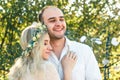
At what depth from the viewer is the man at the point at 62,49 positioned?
445 cm

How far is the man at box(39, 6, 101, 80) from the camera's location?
4.45 metres

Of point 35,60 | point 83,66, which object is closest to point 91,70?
point 83,66

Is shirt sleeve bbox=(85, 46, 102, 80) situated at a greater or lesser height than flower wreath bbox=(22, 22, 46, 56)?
lesser

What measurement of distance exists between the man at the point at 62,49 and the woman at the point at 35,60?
0.34 ft

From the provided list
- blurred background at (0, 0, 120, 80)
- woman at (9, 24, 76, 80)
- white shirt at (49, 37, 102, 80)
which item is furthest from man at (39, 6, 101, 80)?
blurred background at (0, 0, 120, 80)

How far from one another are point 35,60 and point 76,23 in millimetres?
3644

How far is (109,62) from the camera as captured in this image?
7547 mm

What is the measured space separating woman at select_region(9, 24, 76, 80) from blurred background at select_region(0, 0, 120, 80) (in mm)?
3147

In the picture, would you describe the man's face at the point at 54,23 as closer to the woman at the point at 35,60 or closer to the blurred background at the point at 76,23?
the woman at the point at 35,60

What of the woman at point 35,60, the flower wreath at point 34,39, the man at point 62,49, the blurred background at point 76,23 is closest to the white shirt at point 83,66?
the man at point 62,49

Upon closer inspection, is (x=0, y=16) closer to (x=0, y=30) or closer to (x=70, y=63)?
(x=0, y=30)

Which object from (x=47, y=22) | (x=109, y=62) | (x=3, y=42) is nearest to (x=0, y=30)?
(x=3, y=42)

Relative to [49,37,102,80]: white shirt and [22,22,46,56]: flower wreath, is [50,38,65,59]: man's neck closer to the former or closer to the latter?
[49,37,102,80]: white shirt

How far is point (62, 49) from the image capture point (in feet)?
15.1
